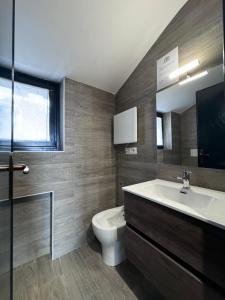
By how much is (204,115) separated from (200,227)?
88 centimetres

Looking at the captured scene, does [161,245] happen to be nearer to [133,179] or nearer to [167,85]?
[133,179]

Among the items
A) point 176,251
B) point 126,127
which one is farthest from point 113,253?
point 126,127

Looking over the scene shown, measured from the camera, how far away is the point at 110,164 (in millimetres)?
2121

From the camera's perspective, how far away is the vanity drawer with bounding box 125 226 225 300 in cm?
80

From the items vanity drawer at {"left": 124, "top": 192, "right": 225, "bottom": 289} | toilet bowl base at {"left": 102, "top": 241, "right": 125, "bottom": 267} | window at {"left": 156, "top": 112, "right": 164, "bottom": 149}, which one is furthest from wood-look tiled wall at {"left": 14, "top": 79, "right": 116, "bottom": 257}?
vanity drawer at {"left": 124, "top": 192, "right": 225, "bottom": 289}

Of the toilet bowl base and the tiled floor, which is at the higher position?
the toilet bowl base

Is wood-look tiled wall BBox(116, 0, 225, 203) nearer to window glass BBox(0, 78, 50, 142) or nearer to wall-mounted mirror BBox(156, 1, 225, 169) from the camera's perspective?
wall-mounted mirror BBox(156, 1, 225, 169)

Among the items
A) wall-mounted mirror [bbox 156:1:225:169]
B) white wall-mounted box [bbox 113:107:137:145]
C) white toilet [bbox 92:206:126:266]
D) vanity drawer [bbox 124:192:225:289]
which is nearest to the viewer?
vanity drawer [bbox 124:192:225:289]

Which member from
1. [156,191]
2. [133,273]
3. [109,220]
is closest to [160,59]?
[156,191]

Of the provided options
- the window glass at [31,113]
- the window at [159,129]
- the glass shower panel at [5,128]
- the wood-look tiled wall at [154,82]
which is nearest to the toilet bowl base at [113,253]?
the wood-look tiled wall at [154,82]

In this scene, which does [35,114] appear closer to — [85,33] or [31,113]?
[31,113]

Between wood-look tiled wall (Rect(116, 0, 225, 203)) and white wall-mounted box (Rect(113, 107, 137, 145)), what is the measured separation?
8 centimetres

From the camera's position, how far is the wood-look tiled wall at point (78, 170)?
157 cm

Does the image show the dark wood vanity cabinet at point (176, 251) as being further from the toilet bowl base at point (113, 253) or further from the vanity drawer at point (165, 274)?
the toilet bowl base at point (113, 253)
